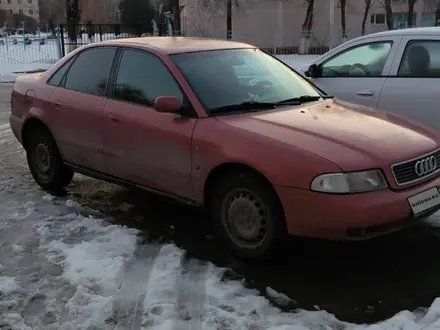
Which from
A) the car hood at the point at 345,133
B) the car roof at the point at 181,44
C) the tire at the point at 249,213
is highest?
the car roof at the point at 181,44

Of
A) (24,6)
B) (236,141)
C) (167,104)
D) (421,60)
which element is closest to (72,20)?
(421,60)

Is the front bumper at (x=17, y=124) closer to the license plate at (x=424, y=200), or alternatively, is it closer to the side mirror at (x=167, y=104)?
the side mirror at (x=167, y=104)

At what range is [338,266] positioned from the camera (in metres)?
4.40

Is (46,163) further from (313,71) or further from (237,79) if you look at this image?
(313,71)

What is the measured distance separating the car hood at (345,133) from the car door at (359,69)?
179 centimetres

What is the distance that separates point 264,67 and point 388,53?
2.03 meters

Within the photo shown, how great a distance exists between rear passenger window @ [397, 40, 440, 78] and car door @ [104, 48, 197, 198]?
3028mm

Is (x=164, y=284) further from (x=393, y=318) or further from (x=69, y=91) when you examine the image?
(x=69, y=91)

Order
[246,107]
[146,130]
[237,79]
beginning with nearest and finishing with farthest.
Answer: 1. [246,107]
2. [146,130]
3. [237,79]

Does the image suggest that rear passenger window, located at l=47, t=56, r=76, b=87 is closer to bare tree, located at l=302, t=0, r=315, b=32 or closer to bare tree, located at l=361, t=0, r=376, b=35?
bare tree, located at l=302, t=0, r=315, b=32

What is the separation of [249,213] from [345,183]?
796mm

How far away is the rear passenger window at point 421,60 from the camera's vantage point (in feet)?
21.1

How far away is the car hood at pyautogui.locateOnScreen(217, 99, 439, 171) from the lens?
3955 millimetres

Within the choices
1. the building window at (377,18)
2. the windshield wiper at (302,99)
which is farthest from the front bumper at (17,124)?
the building window at (377,18)
